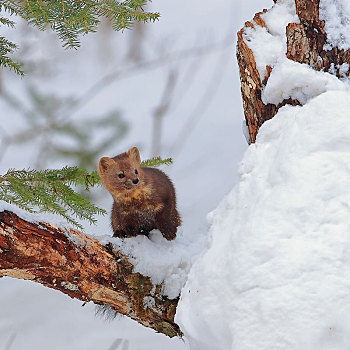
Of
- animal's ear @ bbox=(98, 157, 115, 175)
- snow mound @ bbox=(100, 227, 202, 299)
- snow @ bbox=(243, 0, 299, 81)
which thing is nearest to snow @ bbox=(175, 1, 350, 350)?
snow @ bbox=(243, 0, 299, 81)

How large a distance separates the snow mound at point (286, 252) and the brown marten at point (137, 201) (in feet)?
3.84

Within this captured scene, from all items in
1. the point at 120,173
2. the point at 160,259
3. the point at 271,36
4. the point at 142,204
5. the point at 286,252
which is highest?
the point at 271,36

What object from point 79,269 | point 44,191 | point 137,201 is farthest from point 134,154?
point 79,269

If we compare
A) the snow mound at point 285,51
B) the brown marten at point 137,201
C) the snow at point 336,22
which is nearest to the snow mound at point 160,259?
the brown marten at point 137,201

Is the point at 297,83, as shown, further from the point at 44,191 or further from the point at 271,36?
the point at 44,191

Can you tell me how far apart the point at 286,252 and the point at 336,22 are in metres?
1.22

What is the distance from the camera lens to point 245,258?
1.96 metres

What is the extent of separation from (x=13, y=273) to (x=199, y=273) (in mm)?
973

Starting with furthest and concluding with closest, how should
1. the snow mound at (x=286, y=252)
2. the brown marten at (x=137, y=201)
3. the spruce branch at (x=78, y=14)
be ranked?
the brown marten at (x=137, y=201)
the spruce branch at (x=78, y=14)
the snow mound at (x=286, y=252)

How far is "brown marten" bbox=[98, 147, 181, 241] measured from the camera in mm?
3344

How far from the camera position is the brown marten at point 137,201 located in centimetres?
334

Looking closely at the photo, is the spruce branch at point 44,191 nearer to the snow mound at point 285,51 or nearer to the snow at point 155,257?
the snow at point 155,257

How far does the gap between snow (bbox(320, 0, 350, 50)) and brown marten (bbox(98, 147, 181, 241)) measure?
1.44 meters

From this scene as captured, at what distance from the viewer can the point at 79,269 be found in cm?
269
